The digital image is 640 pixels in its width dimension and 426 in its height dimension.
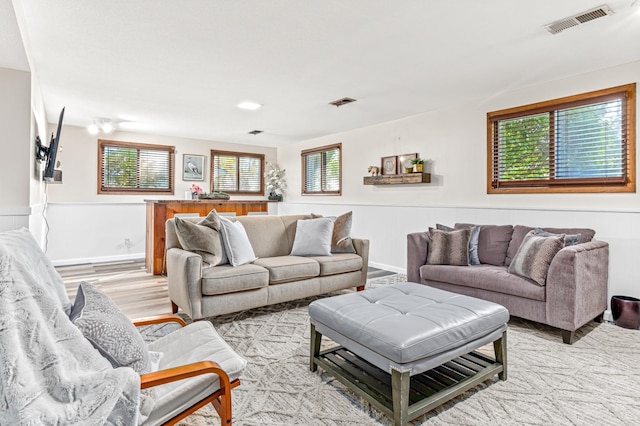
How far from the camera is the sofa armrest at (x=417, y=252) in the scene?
3.80 metres

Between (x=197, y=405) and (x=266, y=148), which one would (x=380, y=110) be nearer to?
(x=266, y=148)

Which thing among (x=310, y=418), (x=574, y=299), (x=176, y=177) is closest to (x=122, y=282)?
(x=176, y=177)

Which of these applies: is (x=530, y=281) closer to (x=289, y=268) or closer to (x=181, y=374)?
(x=289, y=268)

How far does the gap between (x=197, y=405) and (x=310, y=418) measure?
657mm

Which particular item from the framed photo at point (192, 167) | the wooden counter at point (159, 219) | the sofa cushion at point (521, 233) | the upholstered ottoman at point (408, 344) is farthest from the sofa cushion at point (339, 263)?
the framed photo at point (192, 167)

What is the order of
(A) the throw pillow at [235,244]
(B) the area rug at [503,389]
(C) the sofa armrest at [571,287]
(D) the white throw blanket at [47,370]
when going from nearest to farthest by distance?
(D) the white throw blanket at [47,370] → (B) the area rug at [503,389] → (C) the sofa armrest at [571,287] → (A) the throw pillow at [235,244]

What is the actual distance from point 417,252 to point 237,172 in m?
4.98

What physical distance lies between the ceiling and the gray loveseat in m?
1.64

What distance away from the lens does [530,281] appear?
295cm

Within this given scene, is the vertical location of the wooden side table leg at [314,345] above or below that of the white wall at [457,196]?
below

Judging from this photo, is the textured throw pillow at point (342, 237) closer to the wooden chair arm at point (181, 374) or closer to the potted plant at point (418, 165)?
the potted plant at point (418, 165)

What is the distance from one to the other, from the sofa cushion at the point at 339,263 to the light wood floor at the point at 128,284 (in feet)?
4.02

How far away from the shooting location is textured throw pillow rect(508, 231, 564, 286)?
2.87m

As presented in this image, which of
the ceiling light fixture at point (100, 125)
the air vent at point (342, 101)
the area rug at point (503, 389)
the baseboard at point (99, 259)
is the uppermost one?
the air vent at point (342, 101)
